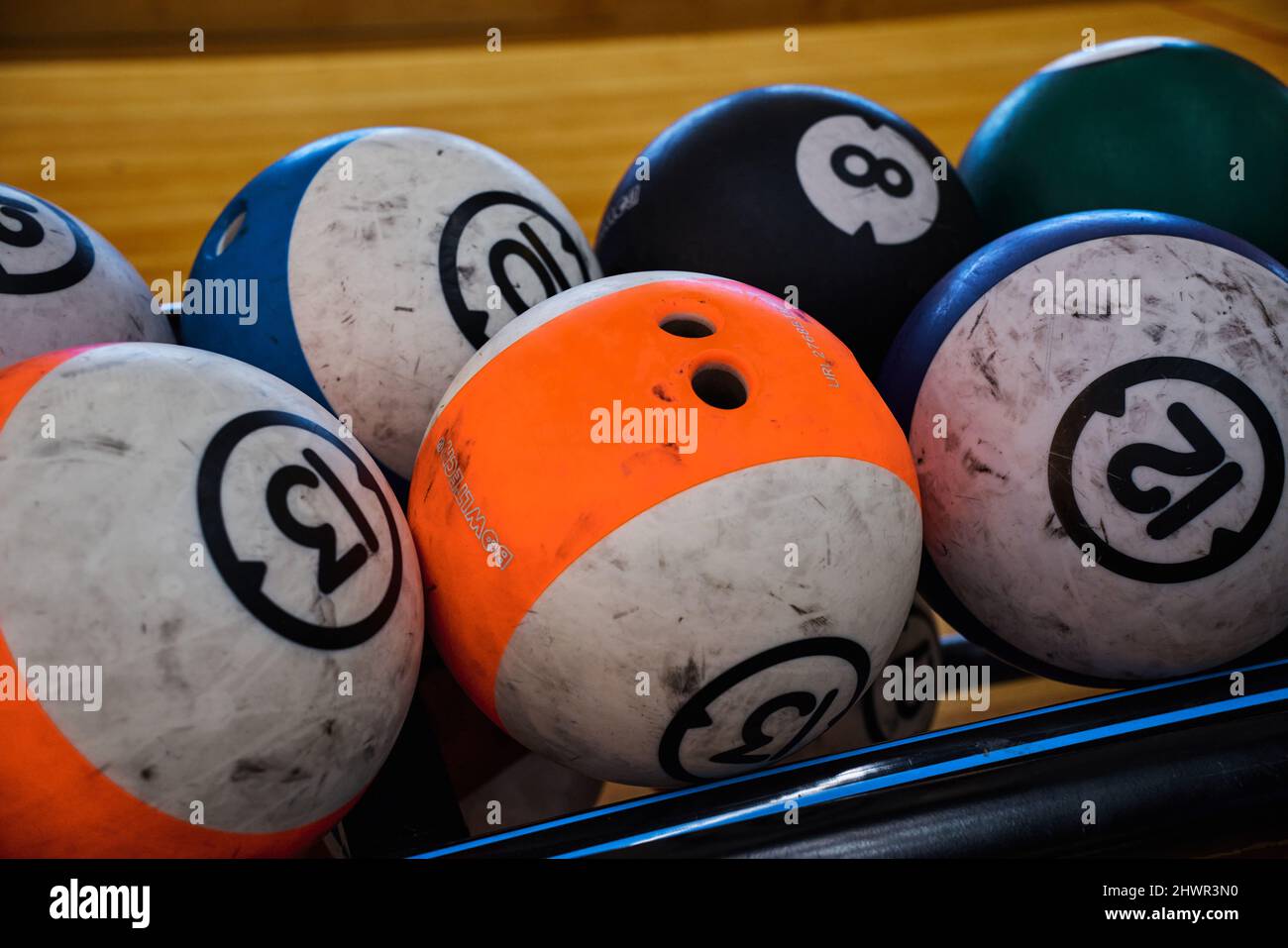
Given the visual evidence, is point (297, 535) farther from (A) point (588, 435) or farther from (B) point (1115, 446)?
(B) point (1115, 446)

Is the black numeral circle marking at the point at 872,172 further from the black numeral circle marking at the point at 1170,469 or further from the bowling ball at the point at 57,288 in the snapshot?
the bowling ball at the point at 57,288

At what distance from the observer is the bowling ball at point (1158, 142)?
1686 millimetres

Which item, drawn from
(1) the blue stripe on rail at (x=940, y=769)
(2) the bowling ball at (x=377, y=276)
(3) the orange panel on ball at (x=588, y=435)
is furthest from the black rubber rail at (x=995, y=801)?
(2) the bowling ball at (x=377, y=276)

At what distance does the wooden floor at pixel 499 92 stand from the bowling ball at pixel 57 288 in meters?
2.08

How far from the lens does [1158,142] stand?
170cm

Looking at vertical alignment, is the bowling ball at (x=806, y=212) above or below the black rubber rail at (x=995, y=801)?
above

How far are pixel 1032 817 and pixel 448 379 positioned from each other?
33.1 inches

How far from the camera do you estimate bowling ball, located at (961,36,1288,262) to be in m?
1.69

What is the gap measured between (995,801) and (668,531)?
42 cm

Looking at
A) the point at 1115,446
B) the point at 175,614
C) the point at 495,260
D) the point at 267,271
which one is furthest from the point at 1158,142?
the point at 175,614

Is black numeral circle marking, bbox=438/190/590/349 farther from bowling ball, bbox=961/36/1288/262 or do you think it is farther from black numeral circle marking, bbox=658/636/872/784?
bowling ball, bbox=961/36/1288/262

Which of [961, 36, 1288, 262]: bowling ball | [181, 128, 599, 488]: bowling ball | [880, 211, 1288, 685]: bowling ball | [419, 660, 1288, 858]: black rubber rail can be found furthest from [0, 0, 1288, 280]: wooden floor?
[419, 660, 1288, 858]: black rubber rail
